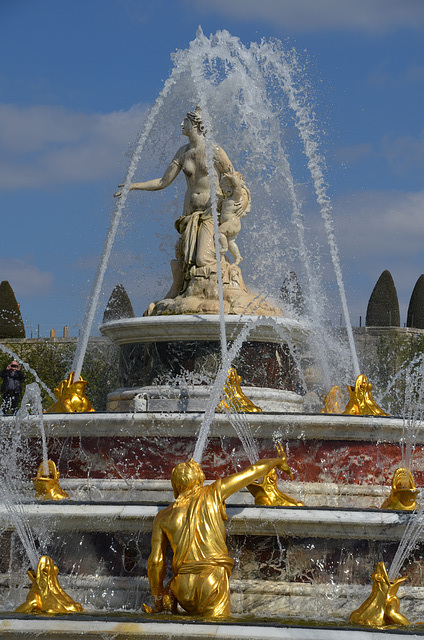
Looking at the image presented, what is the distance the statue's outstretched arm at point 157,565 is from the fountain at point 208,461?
25 centimetres

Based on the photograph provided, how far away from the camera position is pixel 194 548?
527cm

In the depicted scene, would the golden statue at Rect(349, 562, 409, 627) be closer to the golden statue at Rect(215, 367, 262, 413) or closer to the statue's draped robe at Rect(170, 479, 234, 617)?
the statue's draped robe at Rect(170, 479, 234, 617)

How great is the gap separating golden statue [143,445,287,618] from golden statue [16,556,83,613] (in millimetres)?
466

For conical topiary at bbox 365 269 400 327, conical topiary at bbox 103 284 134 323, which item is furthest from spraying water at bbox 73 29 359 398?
conical topiary at bbox 365 269 400 327

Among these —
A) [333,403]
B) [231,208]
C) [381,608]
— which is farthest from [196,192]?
[381,608]

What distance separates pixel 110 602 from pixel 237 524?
3.26 feet

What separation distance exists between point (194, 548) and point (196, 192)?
6202 millimetres

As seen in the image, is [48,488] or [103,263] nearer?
[48,488]

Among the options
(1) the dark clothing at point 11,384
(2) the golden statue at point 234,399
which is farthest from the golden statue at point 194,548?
(1) the dark clothing at point 11,384

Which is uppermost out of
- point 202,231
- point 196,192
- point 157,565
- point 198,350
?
point 196,192

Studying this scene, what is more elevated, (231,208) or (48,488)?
(231,208)

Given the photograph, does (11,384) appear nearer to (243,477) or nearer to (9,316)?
(243,477)

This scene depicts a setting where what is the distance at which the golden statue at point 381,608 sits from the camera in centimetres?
497

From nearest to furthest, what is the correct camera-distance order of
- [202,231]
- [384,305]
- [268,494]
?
[268,494] < [202,231] < [384,305]
